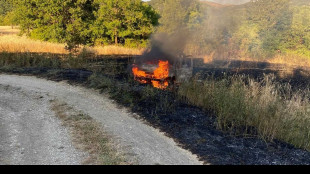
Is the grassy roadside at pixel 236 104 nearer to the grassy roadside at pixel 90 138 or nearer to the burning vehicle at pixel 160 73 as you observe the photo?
the burning vehicle at pixel 160 73

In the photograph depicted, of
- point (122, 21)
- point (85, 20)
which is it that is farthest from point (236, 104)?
point (85, 20)

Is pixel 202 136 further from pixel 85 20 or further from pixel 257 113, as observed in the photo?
pixel 85 20

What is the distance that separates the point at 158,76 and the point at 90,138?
6291 millimetres

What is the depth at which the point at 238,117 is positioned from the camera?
24.3ft

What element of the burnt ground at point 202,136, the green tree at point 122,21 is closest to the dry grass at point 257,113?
the burnt ground at point 202,136

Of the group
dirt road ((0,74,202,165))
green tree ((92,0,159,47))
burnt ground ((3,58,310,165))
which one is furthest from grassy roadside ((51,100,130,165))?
green tree ((92,0,159,47))

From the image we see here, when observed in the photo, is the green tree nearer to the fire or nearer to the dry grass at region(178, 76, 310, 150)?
the fire

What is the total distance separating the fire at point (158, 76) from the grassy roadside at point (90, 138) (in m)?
4.52

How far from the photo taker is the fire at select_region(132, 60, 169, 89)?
1153 cm

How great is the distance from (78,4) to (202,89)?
18.7 m

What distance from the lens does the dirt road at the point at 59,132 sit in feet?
16.4

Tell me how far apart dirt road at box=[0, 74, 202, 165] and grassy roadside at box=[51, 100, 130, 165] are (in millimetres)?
182

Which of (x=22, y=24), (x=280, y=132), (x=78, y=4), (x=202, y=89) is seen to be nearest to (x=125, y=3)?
(x=78, y=4)

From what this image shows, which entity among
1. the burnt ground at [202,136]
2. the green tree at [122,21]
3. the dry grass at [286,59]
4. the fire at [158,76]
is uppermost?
the green tree at [122,21]
